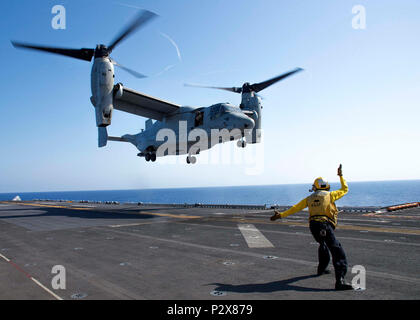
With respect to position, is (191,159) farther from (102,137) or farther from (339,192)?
(339,192)

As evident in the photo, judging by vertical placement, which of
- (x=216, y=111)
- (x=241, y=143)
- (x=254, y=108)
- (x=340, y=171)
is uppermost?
(x=254, y=108)

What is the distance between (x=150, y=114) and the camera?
30.5 meters

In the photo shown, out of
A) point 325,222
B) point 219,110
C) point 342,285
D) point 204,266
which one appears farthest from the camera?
point 219,110

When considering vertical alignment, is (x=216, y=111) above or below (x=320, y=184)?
above

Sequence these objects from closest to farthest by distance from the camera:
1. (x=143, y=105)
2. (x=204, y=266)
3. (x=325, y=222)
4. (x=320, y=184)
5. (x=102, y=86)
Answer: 1. (x=325, y=222)
2. (x=320, y=184)
3. (x=204, y=266)
4. (x=102, y=86)
5. (x=143, y=105)

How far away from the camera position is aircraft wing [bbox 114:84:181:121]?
2727 cm

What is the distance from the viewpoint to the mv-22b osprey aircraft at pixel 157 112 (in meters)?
22.8

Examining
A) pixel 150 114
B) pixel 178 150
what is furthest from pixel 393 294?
pixel 150 114

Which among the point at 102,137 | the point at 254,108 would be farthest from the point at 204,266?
the point at 254,108

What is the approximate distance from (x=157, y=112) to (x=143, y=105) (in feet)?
5.86

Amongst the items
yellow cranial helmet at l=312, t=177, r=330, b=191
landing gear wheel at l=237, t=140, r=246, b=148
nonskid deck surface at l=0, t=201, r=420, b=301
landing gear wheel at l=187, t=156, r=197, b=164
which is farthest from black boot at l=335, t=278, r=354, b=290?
landing gear wheel at l=187, t=156, r=197, b=164

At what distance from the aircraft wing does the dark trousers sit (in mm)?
23841

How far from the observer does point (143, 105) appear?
1156 inches

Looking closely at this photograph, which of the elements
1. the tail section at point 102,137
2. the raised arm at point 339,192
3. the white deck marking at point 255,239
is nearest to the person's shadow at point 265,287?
the raised arm at point 339,192
